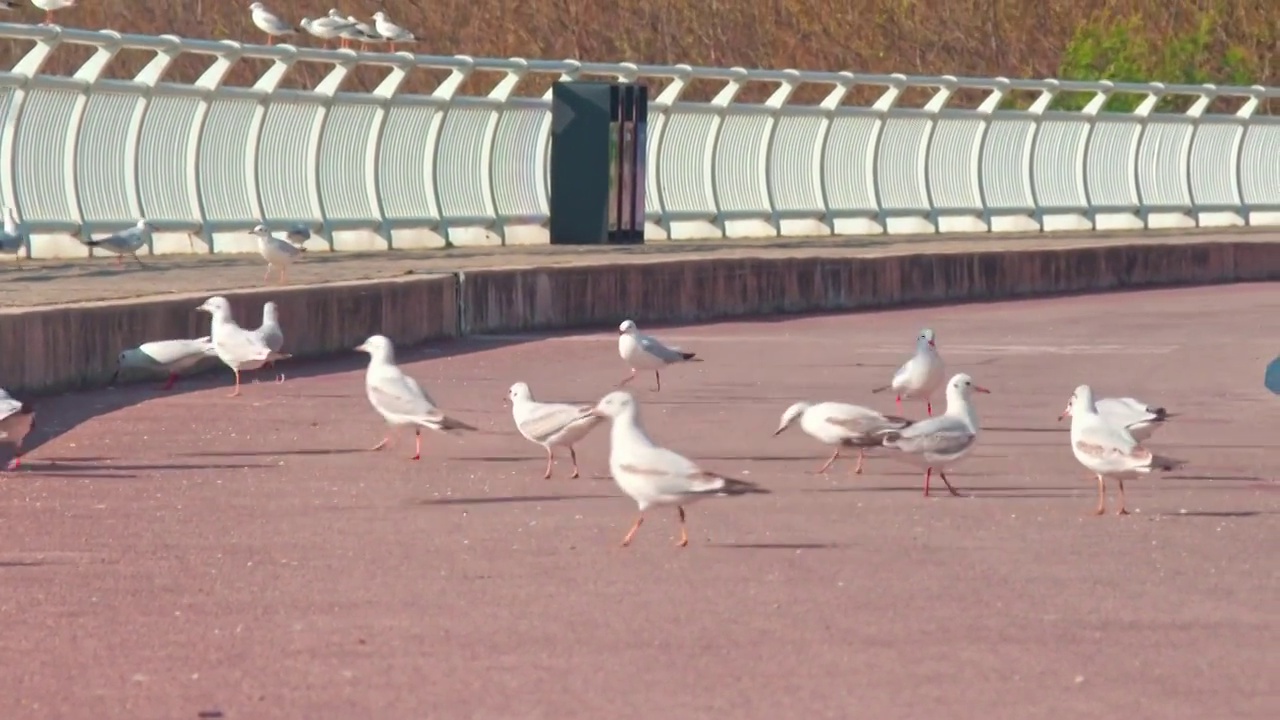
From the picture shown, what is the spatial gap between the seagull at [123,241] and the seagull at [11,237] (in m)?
0.55

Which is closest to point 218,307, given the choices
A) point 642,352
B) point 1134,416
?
point 642,352

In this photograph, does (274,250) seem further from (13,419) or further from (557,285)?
(13,419)

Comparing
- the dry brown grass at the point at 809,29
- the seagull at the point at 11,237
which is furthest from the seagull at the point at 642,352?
the dry brown grass at the point at 809,29

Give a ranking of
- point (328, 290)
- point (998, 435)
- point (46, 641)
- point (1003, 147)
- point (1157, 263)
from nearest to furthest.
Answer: point (46, 641)
point (998, 435)
point (328, 290)
point (1157, 263)
point (1003, 147)

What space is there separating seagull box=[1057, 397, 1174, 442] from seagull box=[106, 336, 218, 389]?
18.6 ft

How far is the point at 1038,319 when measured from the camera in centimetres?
2602

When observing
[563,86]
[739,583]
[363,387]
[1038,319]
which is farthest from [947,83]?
[739,583]

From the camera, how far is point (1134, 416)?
41.3ft

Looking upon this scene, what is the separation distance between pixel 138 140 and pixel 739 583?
51.1 feet

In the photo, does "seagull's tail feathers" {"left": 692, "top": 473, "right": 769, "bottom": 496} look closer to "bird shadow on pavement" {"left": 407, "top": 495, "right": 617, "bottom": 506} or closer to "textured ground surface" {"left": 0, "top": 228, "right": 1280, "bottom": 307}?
"bird shadow on pavement" {"left": 407, "top": 495, "right": 617, "bottom": 506}

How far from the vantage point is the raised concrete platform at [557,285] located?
17.0 metres

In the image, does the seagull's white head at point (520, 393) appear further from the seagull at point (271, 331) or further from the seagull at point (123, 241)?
the seagull at point (123, 241)

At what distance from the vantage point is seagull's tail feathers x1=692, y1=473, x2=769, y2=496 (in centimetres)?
960

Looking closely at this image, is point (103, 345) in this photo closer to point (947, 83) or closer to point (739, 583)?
point (739, 583)
